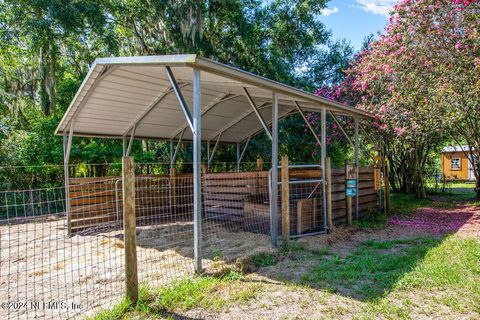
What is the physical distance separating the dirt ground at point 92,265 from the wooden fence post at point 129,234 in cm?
29

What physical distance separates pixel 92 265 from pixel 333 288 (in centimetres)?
320

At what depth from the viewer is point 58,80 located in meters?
12.8

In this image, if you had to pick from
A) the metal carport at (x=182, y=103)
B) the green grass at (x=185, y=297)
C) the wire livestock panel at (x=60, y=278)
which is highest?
the metal carport at (x=182, y=103)

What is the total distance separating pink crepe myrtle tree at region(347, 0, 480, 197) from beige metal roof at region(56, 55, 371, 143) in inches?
48.6

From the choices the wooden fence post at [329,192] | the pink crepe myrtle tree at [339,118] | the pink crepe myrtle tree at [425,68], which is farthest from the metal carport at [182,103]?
the pink crepe myrtle tree at [339,118]

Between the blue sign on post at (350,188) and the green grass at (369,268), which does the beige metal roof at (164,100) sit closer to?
the blue sign on post at (350,188)

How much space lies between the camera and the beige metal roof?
4.64m

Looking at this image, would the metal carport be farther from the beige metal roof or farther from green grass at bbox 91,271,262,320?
green grass at bbox 91,271,262,320

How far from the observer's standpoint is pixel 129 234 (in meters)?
3.13

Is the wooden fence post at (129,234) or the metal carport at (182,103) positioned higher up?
the metal carport at (182,103)

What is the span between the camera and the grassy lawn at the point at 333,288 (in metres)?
2.96

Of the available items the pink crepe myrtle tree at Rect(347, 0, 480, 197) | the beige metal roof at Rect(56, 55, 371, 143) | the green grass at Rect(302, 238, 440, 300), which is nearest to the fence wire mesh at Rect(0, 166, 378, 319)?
the green grass at Rect(302, 238, 440, 300)

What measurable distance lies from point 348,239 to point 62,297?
4398mm

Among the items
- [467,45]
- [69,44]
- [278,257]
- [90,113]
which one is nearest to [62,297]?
[278,257]
